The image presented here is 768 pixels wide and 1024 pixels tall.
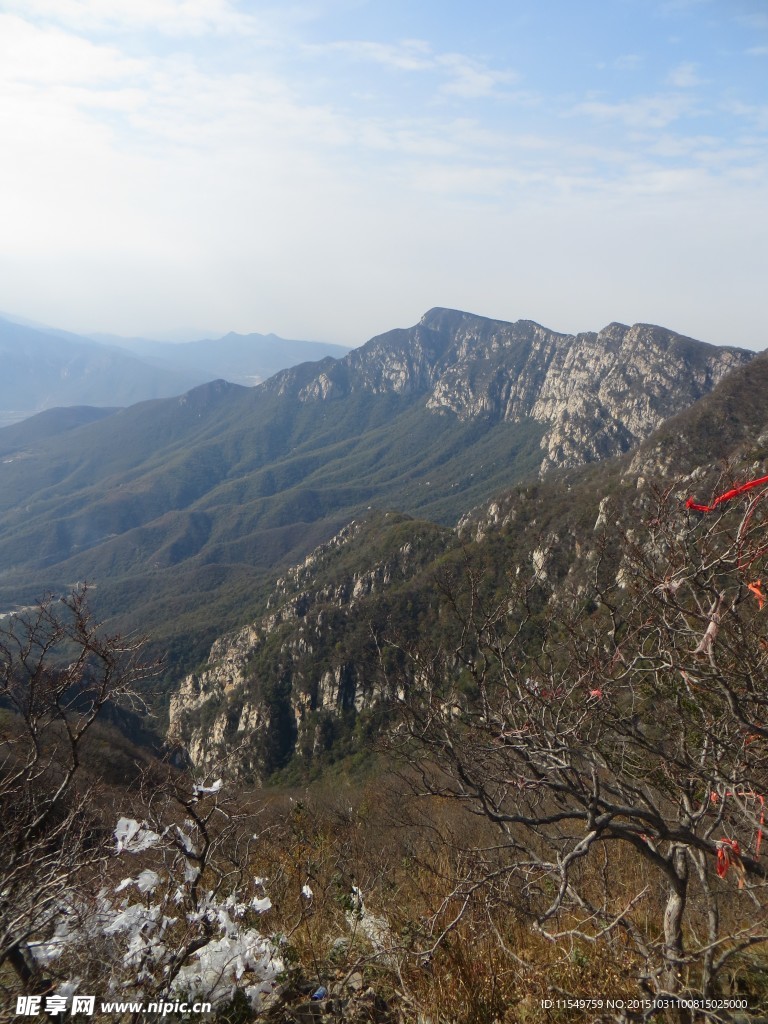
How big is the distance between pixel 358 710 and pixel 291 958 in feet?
277

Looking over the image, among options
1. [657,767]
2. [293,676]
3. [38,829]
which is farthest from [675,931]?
[293,676]

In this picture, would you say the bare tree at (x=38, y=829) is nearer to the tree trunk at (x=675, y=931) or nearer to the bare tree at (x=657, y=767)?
the bare tree at (x=657, y=767)

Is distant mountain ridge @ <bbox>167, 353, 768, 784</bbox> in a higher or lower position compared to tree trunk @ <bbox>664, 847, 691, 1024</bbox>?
lower

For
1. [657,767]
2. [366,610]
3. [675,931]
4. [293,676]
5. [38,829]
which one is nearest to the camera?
[675,931]

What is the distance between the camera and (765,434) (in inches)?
3031

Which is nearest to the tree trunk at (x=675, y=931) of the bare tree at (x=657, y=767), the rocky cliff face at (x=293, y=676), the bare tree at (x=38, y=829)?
the bare tree at (x=657, y=767)

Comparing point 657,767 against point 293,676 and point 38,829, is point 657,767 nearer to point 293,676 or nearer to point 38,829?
point 38,829

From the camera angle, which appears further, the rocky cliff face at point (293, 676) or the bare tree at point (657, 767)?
the rocky cliff face at point (293, 676)

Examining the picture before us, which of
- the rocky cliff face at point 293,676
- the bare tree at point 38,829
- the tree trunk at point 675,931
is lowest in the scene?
the rocky cliff face at point 293,676

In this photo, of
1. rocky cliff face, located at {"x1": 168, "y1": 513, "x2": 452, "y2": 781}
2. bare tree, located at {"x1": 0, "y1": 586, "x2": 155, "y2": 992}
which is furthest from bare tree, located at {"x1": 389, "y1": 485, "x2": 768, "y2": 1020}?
rocky cliff face, located at {"x1": 168, "y1": 513, "x2": 452, "y2": 781}

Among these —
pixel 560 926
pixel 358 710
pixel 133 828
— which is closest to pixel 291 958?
pixel 133 828

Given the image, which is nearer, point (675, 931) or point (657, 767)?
point (675, 931)

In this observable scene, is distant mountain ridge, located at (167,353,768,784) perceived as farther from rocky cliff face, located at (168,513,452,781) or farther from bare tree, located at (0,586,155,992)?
bare tree, located at (0,586,155,992)

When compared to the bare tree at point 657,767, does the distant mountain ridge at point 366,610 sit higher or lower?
lower
